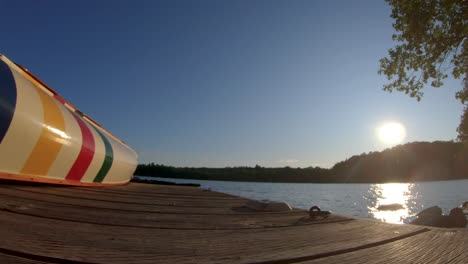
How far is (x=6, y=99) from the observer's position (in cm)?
478

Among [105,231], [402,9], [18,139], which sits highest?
[402,9]

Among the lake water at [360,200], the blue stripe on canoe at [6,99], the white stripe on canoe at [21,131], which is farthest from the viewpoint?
the lake water at [360,200]

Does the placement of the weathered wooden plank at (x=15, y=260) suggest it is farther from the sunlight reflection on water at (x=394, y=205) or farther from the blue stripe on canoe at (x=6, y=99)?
the sunlight reflection on water at (x=394, y=205)

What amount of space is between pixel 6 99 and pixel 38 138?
92cm

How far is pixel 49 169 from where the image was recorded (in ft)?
19.5

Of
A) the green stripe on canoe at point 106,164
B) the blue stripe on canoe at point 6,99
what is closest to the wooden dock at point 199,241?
the blue stripe on canoe at point 6,99

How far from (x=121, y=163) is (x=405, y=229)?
983cm

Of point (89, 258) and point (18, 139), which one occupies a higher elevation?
point (18, 139)

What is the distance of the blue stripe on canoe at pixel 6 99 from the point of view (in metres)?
4.65

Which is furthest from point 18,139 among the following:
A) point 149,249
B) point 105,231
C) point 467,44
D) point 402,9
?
point 467,44

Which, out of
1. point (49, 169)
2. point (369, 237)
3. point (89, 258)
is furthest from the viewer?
point (49, 169)

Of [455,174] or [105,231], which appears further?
[455,174]

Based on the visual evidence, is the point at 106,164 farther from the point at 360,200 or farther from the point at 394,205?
the point at 360,200

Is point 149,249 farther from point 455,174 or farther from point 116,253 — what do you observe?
point 455,174
